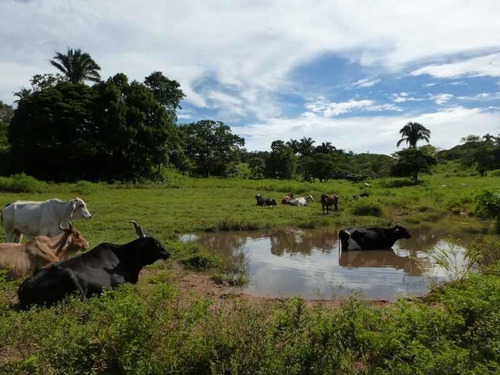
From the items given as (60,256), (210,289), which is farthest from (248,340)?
(60,256)

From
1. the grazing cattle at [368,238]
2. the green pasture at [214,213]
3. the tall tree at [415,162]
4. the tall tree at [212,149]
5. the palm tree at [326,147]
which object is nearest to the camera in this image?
the grazing cattle at [368,238]

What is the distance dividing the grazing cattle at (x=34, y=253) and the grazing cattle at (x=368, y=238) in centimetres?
721

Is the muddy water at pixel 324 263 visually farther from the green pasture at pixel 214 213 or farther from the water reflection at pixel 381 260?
the green pasture at pixel 214 213

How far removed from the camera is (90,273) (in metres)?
6.02

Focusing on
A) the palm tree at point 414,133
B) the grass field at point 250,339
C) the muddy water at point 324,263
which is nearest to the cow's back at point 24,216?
the muddy water at point 324,263

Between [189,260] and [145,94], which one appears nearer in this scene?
[189,260]

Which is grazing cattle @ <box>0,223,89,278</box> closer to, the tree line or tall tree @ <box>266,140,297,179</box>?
the tree line

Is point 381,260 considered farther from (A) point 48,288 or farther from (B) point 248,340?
(A) point 48,288

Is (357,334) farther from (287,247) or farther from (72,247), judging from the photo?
(287,247)

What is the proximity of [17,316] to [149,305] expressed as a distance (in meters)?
1.60

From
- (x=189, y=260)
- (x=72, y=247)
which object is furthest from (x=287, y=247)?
(x=72, y=247)

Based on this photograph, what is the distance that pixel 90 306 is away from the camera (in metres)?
4.51

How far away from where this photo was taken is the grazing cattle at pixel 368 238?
38.4 feet

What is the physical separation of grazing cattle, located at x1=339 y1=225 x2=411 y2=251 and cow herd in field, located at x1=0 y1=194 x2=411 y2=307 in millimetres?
5883
